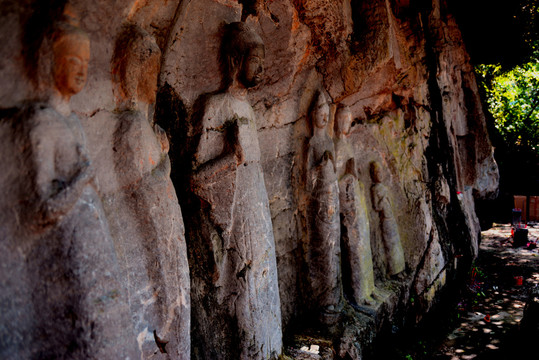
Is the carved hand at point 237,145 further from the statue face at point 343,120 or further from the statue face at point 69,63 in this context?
the statue face at point 343,120

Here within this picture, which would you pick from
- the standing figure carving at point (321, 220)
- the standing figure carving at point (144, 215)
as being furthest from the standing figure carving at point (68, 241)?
the standing figure carving at point (321, 220)

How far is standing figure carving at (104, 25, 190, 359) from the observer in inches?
85.8

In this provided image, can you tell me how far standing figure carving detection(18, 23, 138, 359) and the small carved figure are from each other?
3997 mm

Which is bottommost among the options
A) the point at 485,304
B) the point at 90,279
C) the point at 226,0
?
the point at 485,304

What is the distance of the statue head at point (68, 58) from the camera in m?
1.83

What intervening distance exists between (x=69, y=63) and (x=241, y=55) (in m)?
1.35

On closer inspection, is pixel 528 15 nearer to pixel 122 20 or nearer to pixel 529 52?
pixel 529 52

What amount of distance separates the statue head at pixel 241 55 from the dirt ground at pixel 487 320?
3601 mm

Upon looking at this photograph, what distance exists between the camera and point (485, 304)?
6527 mm

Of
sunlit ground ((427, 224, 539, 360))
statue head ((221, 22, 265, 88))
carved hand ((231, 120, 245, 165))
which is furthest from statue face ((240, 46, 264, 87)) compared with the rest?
sunlit ground ((427, 224, 539, 360))

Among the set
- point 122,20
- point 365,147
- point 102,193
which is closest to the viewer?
point 102,193

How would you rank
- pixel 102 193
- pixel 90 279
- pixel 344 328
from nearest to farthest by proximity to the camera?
pixel 90 279 < pixel 102 193 < pixel 344 328

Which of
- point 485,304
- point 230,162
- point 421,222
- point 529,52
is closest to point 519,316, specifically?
point 485,304

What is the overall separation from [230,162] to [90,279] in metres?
1.31
